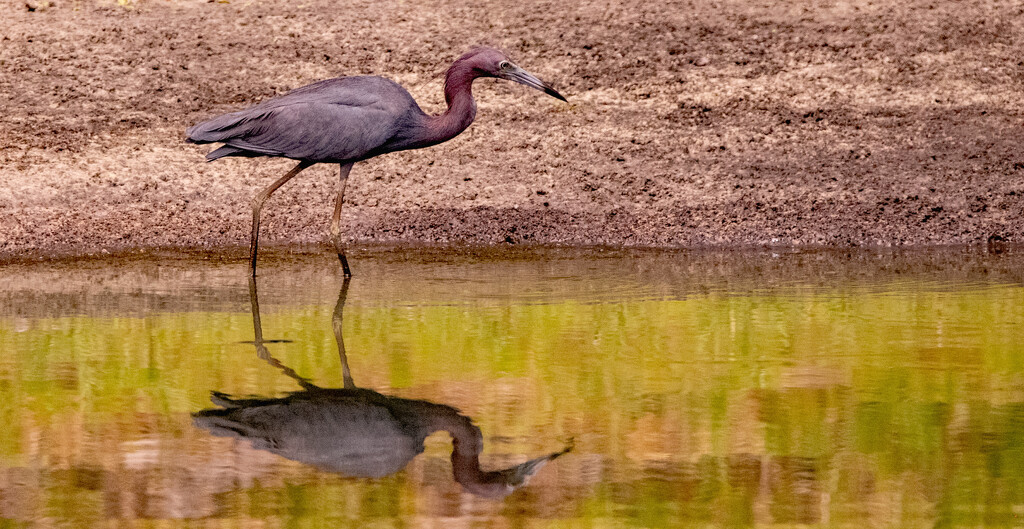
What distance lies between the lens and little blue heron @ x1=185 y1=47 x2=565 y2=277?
7.46 m

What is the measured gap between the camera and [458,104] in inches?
300

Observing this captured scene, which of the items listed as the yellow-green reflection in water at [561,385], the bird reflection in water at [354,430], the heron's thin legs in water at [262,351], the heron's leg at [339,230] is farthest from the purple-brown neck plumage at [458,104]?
the bird reflection in water at [354,430]

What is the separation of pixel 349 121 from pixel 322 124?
0.60ft

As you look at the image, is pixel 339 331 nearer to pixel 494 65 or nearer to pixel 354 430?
pixel 354 430

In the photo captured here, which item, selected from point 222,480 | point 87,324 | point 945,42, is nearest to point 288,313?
point 87,324

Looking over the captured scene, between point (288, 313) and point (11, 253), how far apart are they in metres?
3.15

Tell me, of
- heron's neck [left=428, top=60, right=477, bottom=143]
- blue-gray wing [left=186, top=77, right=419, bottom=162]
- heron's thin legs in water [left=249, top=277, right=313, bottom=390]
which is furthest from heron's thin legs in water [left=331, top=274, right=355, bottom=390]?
heron's neck [left=428, top=60, right=477, bottom=143]

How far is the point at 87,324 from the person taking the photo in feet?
19.8

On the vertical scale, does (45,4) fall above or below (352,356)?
above

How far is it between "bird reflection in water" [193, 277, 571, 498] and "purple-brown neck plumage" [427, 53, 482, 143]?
2.94 meters

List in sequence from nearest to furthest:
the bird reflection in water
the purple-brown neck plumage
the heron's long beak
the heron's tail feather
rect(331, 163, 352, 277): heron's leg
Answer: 1. the bird reflection in water
2. the heron's long beak
3. rect(331, 163, 352, 277): heron's leg
4. the purple-brown neck plumage
5. the heron's tail feather

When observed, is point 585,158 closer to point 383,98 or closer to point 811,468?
point 383,98

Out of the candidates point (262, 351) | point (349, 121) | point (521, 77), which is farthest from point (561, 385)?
point (349, 121)

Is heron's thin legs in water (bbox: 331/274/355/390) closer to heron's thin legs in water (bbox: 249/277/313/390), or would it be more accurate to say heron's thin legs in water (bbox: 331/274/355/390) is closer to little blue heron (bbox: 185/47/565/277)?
heron's thin legs in water (bbox: 249/277/313/390)
